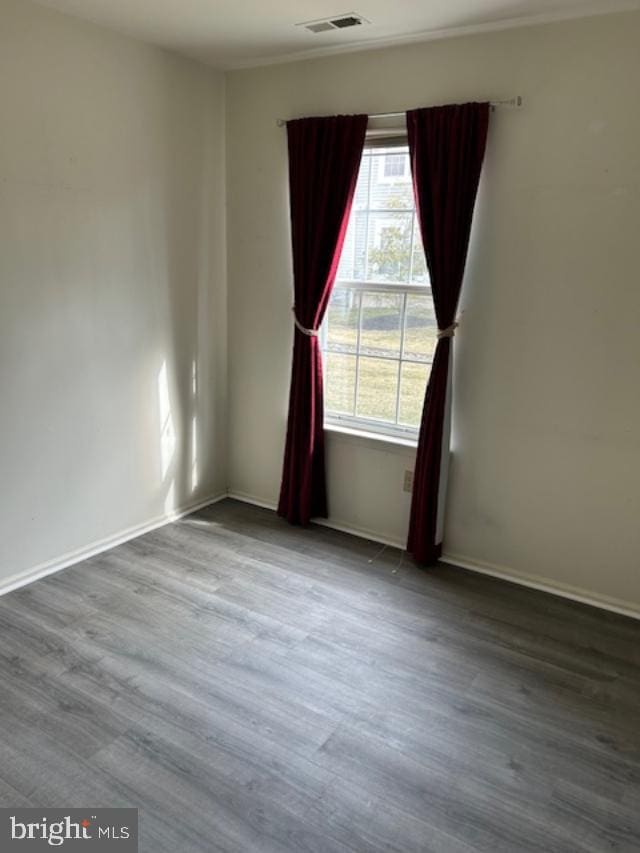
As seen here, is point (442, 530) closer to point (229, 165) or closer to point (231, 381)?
point (231, 381)

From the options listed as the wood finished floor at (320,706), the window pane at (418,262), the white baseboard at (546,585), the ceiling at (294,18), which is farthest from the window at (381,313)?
the wood finished floor at (320,706)

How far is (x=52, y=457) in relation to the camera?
3.01 meters

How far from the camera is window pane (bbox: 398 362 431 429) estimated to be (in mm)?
3354

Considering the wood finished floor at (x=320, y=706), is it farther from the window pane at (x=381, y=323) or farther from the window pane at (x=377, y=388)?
the window pane at (x=381, y=323)

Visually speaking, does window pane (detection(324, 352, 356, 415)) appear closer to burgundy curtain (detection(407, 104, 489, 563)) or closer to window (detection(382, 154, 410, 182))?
burgundy curtain (detection(407, 104, 489, 563))

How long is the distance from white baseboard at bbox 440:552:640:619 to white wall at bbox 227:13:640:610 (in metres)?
0.02

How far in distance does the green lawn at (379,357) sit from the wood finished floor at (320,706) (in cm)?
90

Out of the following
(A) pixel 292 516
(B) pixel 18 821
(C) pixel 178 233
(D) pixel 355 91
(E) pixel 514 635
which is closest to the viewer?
(B) pixel 18 821

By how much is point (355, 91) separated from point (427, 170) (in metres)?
0.64

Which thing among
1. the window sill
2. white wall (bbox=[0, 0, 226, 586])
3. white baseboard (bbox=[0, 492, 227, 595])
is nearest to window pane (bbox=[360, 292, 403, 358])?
the window sill

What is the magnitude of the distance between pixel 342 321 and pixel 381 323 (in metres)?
0.26

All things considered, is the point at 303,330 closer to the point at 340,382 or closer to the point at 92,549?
the point at 340,382

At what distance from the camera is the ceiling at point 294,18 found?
2.54 metres

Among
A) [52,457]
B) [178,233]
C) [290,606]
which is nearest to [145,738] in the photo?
[290,606]
